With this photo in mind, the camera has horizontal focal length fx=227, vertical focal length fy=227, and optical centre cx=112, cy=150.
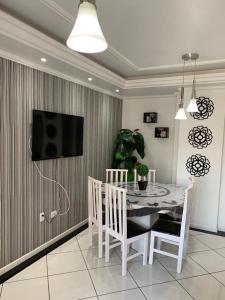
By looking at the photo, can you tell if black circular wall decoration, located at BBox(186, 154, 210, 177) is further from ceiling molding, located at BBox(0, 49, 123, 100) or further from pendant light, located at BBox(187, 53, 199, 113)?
ceiling molding, located at BBox(0, 49, 123, 100)

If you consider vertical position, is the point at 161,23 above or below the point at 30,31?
above

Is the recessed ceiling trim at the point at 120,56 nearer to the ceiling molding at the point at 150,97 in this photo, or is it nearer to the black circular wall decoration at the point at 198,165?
the ceiling molding at the point at 150,97

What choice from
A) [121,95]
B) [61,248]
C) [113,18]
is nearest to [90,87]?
[121,95]

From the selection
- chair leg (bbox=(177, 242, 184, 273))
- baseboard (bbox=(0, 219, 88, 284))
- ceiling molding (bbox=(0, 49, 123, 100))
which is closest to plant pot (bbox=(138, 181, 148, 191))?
chair leg (bbox=(177, 242, 184, 273))

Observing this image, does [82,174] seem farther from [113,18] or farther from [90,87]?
[113,18]

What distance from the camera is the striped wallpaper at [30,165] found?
2.44 m

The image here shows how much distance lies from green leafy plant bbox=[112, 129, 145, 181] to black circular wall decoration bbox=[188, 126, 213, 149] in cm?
105

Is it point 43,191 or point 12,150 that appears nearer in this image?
point 12,150

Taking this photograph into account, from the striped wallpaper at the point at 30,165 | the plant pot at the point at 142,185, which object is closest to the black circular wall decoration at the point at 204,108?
the plant pot at the point at 142,185

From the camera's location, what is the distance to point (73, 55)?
2.73 meters

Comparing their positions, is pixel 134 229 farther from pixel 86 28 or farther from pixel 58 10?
pixel 58 10

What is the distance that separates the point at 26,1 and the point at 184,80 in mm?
2658

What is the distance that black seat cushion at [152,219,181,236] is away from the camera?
8.91 ft

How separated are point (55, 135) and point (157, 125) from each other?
2416mm
